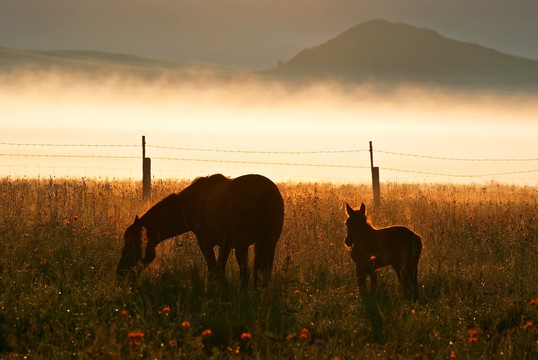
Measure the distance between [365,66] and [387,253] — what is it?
17731 centimetres

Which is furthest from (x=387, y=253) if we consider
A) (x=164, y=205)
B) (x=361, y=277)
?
(x=164, y=205)

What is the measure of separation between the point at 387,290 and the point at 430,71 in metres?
174

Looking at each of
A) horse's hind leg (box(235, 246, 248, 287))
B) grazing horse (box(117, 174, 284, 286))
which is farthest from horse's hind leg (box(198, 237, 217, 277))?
horse's hind leg (box(235, 246, 248, 287))

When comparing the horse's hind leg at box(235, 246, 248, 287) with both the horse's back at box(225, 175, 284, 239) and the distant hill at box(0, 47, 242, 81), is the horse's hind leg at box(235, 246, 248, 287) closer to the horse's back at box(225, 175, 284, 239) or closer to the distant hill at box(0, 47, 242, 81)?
the horse's back at box(225, 175, 284, 239)

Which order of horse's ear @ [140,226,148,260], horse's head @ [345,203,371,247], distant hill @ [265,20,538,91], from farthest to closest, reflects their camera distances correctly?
distant hill @ [265,20,538,91] < horse's head @ [345,203,371,247] < horse's ear @ [140,226,148,260]

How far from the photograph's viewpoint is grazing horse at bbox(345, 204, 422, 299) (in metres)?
9.87

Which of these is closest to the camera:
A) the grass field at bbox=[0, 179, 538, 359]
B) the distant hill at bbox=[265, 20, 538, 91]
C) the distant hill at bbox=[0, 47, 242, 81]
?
the grass field at bbox=[0, 179, 538, 359]

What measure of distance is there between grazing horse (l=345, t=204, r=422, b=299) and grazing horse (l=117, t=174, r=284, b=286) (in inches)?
42.0

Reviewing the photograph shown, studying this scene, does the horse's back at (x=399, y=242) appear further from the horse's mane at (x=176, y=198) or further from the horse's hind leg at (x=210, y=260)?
the horse's mane at (x=176, y=198)

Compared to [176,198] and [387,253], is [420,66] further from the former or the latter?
[387,253]

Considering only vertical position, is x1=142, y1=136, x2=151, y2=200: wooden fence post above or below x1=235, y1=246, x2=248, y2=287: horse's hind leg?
above

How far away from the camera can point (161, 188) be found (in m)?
19.5

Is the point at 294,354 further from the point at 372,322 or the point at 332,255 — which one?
the point at 332,255

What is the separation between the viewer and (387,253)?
9930 millimetres
